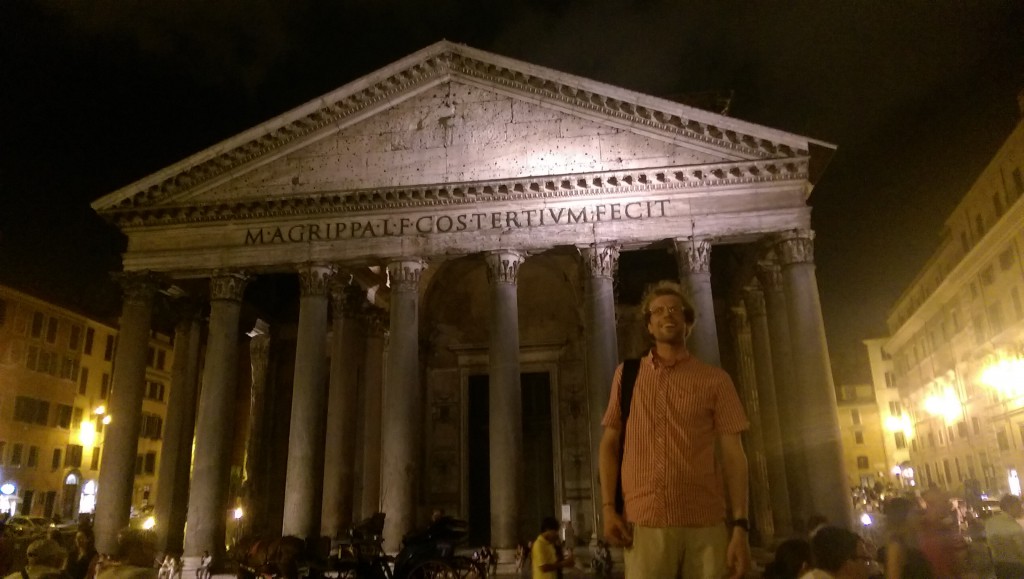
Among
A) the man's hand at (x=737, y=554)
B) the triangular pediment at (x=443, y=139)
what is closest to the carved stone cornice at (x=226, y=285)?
the triangular pediment at (x=443, y=139)

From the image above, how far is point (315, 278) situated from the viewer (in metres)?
16.0

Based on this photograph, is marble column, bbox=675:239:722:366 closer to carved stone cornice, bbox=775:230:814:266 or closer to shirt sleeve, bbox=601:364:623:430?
carved stone cornice, bbox=775:230:814:266

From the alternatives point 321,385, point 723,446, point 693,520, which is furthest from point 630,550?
point 321,385

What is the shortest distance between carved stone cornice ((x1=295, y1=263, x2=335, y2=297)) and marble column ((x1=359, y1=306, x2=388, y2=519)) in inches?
120

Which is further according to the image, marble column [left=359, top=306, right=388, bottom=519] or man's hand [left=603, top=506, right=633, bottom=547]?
marble column [left=359, top=306, right=388, bottom=519]

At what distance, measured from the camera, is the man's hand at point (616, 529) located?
3.13 m

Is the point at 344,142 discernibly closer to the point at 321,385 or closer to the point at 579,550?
the point at 321,385

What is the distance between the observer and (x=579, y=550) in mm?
17062

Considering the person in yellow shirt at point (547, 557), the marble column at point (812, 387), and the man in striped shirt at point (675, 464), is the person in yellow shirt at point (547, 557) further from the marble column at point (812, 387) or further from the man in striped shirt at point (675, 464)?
the marble column at point (812, 387)

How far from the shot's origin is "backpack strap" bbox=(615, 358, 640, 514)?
128 inches

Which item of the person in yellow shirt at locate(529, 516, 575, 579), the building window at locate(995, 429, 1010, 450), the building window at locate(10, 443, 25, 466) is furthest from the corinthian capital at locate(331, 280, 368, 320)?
the building window at locate(995, 429, 1010, 450)

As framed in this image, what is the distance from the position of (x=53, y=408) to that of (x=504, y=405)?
29.9 m

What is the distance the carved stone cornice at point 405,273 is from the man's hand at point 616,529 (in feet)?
41.8

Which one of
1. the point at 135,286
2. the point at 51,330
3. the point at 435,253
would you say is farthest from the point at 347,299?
the point at 51,330
